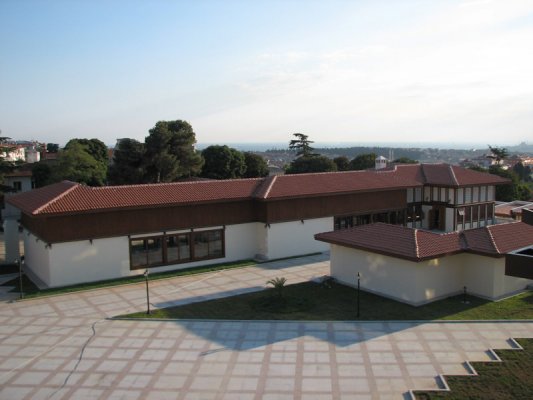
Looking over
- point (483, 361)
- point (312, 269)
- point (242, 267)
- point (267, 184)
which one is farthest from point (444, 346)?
point (267, 184)

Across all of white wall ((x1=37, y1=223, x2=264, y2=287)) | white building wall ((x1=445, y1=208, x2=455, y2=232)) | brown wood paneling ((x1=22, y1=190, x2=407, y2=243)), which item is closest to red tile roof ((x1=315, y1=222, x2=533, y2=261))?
brown wood paneling ((x1=22, y1=190, x2=407, y2=243))

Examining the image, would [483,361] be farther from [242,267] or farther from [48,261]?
[48,261]

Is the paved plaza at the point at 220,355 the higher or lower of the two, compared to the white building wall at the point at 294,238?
lower

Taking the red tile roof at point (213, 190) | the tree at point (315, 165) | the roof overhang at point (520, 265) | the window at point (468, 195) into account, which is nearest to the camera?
the roof overhang at point (520, 265)

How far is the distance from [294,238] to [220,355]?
605 inches

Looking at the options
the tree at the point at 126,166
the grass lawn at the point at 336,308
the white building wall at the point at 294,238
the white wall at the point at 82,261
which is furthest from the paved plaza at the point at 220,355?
the tree at the point at 126,166

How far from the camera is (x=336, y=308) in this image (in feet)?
66.2

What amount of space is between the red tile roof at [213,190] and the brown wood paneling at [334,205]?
1.81ft

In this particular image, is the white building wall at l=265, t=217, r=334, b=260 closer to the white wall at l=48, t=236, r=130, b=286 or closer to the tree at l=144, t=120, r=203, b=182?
the white wall at l=48, t=236, r=130, b=286

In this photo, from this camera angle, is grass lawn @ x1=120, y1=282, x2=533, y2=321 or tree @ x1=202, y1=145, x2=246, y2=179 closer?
grass lawn @ x1=120, y1=282, x2=533, y2=321

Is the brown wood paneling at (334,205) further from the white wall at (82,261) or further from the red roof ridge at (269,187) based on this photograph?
the white wall at (82,261)

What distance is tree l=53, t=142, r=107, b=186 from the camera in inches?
1817

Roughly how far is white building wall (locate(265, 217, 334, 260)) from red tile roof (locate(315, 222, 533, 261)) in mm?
5794

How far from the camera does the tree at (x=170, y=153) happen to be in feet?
171
